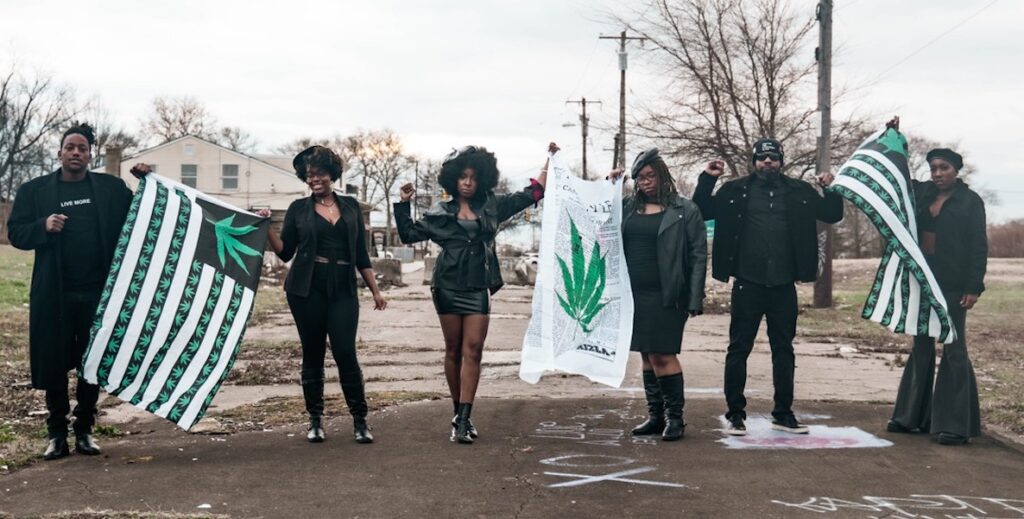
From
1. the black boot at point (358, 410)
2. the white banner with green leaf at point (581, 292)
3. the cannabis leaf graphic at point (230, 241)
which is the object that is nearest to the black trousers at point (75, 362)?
the cannabis leaf graphic at point (230, 241)

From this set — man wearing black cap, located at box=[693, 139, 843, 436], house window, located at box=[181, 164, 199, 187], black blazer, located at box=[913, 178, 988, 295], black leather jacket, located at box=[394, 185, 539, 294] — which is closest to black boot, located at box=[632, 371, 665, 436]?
man wearing black cap, located at box=[693, 139, 843, 436]

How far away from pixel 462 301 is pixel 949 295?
325 centimetres

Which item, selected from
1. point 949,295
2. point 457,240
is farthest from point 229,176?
point 949,295

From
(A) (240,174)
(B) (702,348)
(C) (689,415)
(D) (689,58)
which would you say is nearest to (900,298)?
(C) (689,415)

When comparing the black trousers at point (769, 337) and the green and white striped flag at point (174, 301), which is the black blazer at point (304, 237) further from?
the black trousers at point (769, 337)

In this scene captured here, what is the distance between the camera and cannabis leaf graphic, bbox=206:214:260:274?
7082 millimetres

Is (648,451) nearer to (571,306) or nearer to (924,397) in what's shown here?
(571,306)

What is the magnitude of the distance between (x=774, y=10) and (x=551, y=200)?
18130 millimetres

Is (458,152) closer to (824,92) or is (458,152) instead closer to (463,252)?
(463,252)

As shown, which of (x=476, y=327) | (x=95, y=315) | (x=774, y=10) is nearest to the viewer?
(x=95, y=315)

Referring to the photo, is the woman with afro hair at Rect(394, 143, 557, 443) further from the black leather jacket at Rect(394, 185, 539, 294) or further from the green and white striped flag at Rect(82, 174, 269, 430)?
the green and white striped flag at Rect(82, 174, 269, 430)

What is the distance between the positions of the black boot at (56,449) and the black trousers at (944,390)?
17.5 ft

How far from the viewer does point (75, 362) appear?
6617 mm

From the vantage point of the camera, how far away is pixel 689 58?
24500mm
